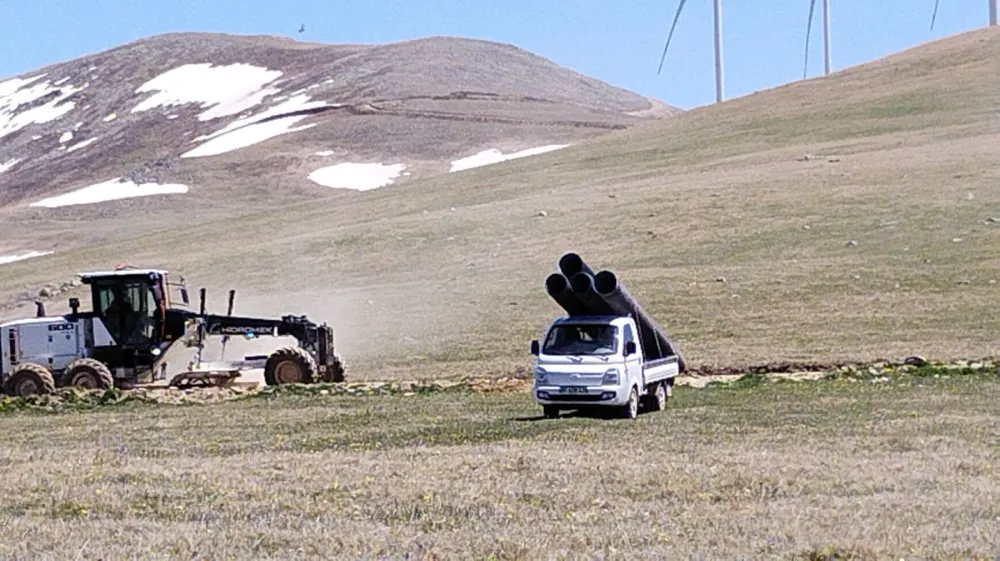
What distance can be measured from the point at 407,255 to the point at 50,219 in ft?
173

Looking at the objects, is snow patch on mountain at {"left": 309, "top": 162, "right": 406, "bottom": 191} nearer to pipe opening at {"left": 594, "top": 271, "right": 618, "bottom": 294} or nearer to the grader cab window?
the grader cab window

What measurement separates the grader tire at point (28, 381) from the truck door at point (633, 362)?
43.4 feet

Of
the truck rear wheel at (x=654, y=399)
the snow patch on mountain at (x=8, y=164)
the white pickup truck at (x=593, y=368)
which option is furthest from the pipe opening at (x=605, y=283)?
the snow patch on mountain at (x=8, y=164)

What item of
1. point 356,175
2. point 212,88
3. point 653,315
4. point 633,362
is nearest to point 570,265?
point 633,362

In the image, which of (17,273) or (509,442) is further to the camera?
(17,273)

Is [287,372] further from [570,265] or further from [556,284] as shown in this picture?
[556,284]

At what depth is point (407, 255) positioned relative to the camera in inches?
2414

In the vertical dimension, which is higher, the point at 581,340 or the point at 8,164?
the point at 8,164

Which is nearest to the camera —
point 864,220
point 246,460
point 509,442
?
point 246,460

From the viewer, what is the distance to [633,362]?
26719mm

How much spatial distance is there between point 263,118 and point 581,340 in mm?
117219

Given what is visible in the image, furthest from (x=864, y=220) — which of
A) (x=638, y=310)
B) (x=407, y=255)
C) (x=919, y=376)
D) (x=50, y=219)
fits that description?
(x=50, y=219)

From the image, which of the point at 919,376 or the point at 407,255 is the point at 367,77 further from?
the point at 919,376

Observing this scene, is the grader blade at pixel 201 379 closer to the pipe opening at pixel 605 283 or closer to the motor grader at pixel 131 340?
the motor grader at pixel 131 340
